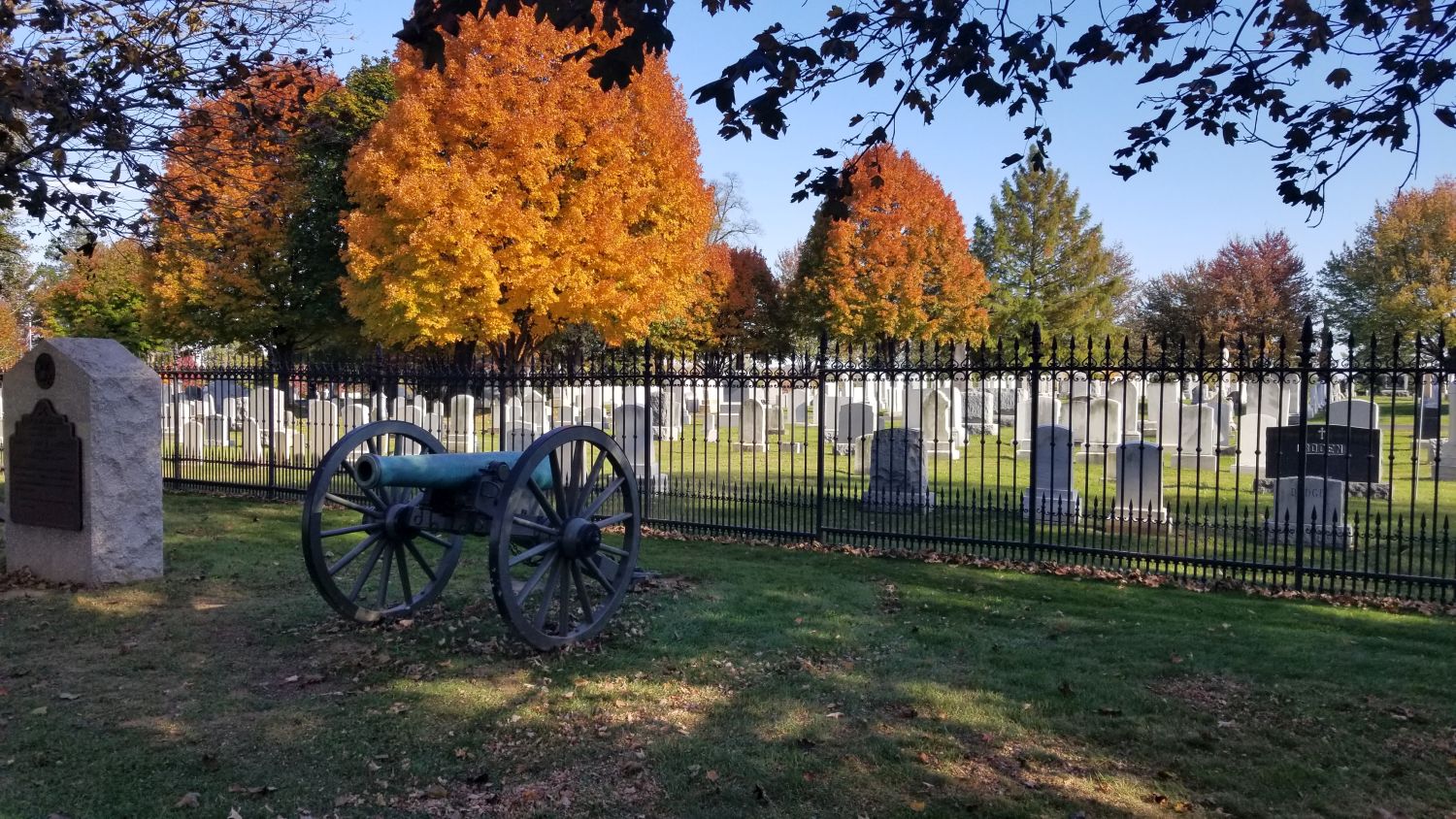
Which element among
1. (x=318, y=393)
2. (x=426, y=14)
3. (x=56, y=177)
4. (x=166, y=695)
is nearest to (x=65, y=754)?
(x=166, y=695)

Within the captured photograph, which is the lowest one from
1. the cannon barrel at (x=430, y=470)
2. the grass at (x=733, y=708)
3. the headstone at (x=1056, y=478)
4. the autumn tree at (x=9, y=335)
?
the grass at (x=733, y=708)

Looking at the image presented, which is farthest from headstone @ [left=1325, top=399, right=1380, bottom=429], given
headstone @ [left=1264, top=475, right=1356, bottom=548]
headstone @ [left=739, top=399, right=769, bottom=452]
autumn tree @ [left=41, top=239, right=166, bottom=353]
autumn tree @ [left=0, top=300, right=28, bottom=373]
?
autumn tree @ [left=0, top=300, right=28, bottom=373]

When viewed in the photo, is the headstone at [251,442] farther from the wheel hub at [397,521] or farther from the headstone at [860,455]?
the wheel hub at [397,521]

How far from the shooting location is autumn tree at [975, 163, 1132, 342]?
5066cm

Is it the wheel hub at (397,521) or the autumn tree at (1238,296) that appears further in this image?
the autumn tree at (1238,296)

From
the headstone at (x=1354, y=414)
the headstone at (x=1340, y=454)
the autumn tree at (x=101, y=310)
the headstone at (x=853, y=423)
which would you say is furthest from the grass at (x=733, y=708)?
the autumn tree at (x=101, y=310)

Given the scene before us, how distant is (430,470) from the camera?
18.5ft

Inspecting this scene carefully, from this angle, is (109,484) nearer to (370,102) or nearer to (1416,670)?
(1416,670)

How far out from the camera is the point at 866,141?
5.19 meters

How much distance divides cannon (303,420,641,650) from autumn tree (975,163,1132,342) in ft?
153

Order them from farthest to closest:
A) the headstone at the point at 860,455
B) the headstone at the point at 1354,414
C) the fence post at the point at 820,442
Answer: the headstone at the point at 860,455 < the headstone at the point at 1354,414 < the fence post at the point at 820,442

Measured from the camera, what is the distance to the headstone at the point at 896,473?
11.9 m

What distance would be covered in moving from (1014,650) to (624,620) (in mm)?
2608

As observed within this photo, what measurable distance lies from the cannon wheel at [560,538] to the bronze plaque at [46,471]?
4055 mm
